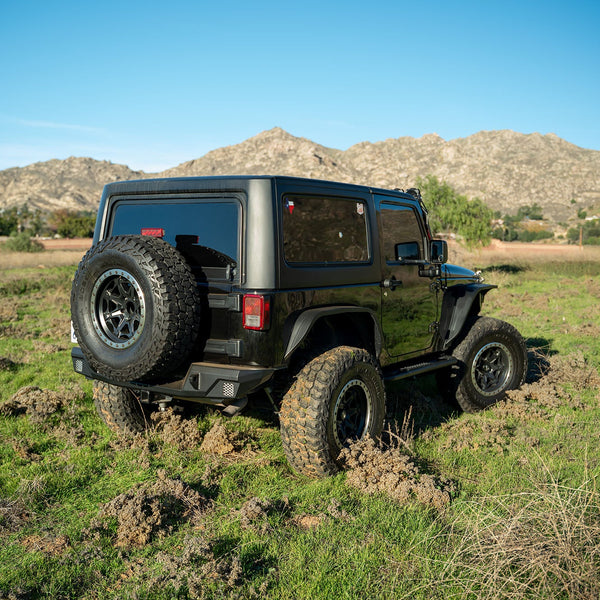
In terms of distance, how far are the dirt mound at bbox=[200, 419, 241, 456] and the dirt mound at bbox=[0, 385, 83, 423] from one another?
167cm

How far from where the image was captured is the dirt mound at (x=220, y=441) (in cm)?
468

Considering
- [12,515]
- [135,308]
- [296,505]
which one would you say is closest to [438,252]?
[296,505]

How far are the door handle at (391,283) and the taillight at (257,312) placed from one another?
1.43m

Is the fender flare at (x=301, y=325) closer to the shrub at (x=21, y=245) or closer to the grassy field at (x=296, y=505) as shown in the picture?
Answer: the grassy field at (x=296, y=505)

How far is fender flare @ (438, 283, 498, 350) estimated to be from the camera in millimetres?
5727

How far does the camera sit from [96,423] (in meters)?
5.34

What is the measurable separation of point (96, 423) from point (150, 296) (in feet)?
7.73

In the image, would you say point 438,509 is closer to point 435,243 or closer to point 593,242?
point 435,243

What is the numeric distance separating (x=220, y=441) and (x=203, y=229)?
1809 millimetres

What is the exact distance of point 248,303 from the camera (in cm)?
369

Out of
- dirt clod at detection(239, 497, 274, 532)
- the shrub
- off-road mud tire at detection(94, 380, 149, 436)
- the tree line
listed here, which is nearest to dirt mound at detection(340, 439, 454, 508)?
dirt clod at detection(239, 497, 274, 532)

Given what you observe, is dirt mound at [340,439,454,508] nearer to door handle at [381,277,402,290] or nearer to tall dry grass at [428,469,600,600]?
tall dry grass at [428,469,600,600]

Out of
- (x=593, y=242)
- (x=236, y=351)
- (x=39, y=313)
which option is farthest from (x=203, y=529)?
(x=593, y=242)

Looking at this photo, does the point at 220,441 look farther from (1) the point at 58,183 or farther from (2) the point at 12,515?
(1) the point at 58,183
